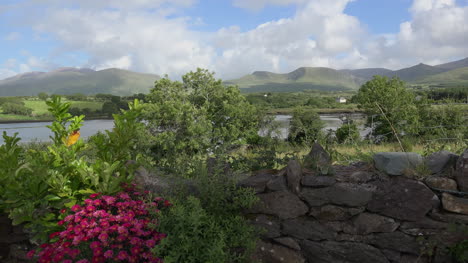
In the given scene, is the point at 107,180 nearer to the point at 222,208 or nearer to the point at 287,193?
the point at 222,208

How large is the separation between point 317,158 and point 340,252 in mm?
947

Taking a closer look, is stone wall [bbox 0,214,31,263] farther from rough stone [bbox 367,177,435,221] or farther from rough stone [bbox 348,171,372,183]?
rough stone [bbox 367,177,435,221]

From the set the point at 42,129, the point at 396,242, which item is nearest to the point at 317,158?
the point at 396,242

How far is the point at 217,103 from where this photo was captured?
19.4 metres

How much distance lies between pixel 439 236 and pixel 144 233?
2.65m

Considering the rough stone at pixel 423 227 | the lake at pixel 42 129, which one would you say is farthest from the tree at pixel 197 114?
the rough stone at pixel 423 227

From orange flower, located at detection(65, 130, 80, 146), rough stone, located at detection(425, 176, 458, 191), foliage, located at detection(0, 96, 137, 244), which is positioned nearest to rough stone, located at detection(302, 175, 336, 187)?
rough stone, located at detection(425, 176, 458, 191)

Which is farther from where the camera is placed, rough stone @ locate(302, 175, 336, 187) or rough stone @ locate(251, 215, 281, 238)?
rough stone @ locate(251, 215, 281, 238)

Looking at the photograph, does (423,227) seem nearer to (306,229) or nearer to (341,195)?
(341,195)

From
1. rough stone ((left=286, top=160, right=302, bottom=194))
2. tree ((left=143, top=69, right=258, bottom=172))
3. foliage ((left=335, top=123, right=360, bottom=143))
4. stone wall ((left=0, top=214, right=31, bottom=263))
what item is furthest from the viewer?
tree ((left=143, top=69, right=258, bottom=172))

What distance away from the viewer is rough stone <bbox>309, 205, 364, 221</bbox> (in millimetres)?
2795

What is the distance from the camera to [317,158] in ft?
10.3

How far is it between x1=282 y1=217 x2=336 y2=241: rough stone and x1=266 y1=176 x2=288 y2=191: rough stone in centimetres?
35

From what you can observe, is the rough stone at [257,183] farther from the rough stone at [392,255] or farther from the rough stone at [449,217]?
the rough stone at [449,217]
